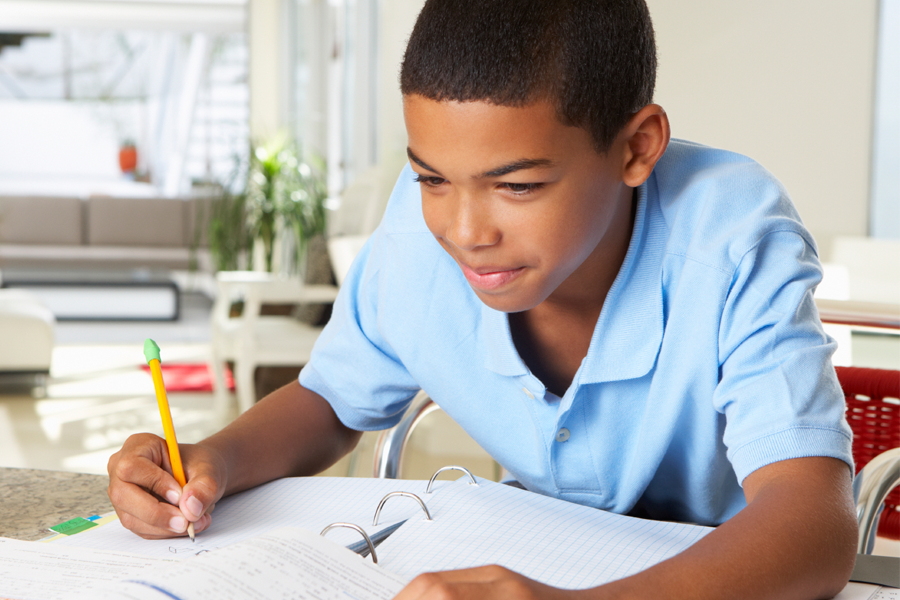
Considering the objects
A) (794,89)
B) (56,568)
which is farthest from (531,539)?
(794,89)

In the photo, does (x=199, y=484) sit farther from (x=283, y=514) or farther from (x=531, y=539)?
(x=531, y=539)

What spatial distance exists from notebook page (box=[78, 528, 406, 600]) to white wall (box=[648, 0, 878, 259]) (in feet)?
8.02

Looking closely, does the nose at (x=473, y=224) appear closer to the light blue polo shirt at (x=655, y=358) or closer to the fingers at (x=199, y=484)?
the light blue polo shirt at (x=655, y=358)

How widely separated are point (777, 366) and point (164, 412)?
457 millimetres

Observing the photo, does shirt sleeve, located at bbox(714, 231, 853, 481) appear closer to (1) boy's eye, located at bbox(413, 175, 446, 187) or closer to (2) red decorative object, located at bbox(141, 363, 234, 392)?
(1) boy's eye, located at bbox(413, 175, 446, 187)

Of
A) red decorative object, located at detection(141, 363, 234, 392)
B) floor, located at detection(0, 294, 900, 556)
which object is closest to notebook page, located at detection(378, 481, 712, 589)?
floor, located at detection(0, 294, 900, 556)

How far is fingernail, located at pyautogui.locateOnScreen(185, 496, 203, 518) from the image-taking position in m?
0.67

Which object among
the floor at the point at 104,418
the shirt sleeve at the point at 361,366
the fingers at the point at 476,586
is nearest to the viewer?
the fingers at the point at 476,586

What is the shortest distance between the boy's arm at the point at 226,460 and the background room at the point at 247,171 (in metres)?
0.39

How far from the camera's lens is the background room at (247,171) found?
2652 mm

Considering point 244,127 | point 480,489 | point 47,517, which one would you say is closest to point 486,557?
point 480,489

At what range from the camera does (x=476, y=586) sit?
48 centimetres

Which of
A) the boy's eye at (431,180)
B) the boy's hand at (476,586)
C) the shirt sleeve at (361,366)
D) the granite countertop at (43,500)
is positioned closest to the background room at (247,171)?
the shirt sleeve at (361,366)

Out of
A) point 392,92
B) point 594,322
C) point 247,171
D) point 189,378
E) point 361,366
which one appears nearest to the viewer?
point 594,322
